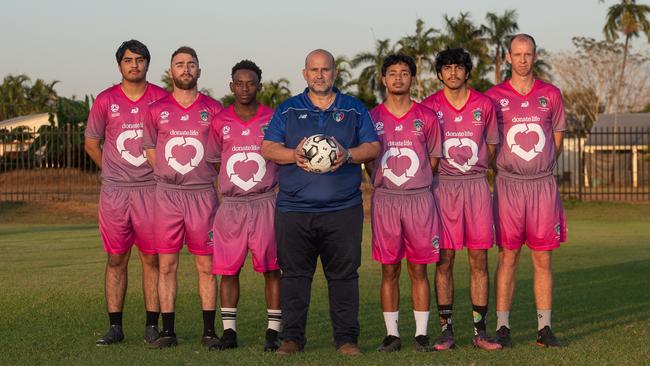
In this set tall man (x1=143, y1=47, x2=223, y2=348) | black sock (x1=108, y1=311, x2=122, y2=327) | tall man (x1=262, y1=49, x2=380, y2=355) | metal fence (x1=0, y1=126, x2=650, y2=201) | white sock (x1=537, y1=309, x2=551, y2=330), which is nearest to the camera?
tall man (x1=262, y1=49, x2=380, y2=355)

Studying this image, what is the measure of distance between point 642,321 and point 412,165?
3.32 meters

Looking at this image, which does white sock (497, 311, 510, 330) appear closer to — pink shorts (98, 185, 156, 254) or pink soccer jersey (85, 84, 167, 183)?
pink shorts (98, 185, 156, 254)

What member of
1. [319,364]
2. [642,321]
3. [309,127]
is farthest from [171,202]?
[642,321]

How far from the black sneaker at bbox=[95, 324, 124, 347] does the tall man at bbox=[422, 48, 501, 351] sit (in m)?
2.82

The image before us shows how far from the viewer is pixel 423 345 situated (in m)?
Answer: 8.45

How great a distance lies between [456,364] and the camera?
25.2ft

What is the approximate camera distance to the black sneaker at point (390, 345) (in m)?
8.39

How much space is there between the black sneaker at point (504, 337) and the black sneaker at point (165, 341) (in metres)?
2.74

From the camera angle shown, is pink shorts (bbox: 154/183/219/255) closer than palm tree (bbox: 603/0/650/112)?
Yes

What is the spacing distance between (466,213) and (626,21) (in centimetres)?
7075

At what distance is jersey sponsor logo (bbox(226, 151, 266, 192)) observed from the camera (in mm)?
8586

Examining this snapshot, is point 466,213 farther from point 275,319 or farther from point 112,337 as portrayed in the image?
point 112,337

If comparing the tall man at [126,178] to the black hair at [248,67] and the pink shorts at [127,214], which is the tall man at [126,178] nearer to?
the pink shorts at [127,214]

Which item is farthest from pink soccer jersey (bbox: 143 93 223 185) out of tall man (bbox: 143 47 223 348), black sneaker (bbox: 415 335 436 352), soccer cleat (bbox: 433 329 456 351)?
soccer cleat (bbox: 433 329 456 351)
